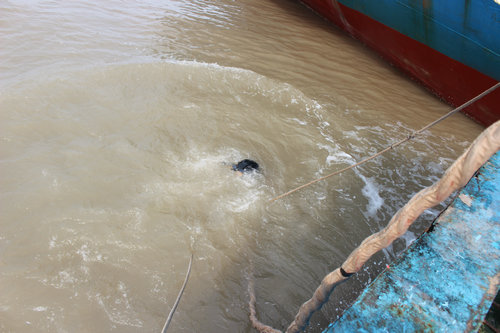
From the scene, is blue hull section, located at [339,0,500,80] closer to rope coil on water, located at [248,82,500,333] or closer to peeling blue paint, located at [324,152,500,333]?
peeling blue paint, located at [324,152,500,333]

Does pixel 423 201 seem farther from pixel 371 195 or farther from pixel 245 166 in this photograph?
pixel 371 195

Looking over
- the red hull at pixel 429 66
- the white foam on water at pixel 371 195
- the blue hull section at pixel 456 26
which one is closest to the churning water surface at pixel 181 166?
the white foam on water at pixel 371 195

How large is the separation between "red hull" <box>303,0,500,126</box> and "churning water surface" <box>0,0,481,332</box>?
0.43m

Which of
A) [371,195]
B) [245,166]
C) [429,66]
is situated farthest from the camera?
[429,66]

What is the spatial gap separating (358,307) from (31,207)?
3545 mm

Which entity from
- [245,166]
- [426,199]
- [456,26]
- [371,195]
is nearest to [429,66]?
[456,26]

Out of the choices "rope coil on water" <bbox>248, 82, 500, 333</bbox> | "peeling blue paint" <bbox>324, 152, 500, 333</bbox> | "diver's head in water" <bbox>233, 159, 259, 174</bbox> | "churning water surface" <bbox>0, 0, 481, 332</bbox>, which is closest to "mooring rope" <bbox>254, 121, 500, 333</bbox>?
"rope coil on water" <bbox>248, 82, 500, 333</bbox>

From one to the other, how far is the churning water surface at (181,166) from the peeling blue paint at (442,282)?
4.74 feet

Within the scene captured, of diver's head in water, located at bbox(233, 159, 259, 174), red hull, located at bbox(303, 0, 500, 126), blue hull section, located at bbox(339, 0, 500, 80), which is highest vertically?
blue hull section, located at bbox(339, 0, 500, 80)

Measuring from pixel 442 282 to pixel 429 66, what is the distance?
743 centimetres

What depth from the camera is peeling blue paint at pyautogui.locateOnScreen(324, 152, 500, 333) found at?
1565 mm

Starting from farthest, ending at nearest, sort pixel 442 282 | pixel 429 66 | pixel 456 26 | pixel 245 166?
1. pixel 429 66
2. pixel 456 26
3. pixel 245 166
4. pixel 442 282

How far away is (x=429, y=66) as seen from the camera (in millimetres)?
7641

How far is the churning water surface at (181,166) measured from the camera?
2.96m
